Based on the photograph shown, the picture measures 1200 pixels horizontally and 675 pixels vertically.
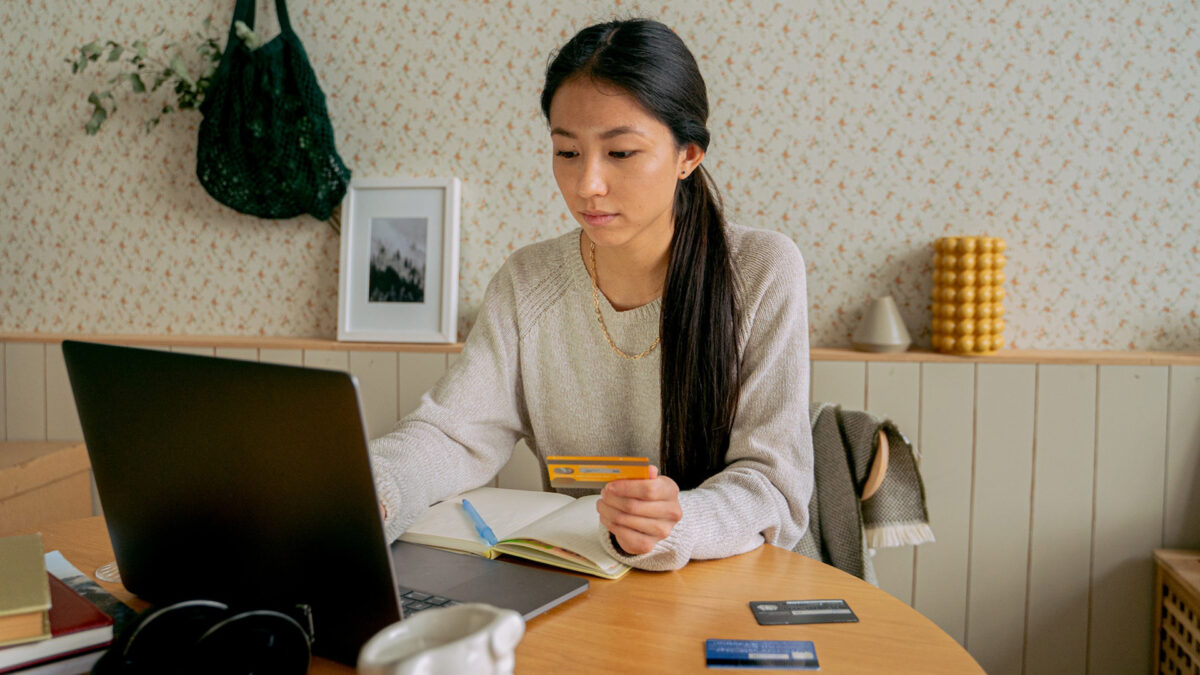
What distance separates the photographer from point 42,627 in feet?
1.96

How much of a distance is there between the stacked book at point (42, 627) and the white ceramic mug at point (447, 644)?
1.19ft

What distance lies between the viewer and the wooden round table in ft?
2.10

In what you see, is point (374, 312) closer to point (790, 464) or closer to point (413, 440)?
point (413, 440)

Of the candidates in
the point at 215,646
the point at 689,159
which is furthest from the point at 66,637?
the point at 689,159

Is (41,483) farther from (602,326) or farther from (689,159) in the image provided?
(689,159)

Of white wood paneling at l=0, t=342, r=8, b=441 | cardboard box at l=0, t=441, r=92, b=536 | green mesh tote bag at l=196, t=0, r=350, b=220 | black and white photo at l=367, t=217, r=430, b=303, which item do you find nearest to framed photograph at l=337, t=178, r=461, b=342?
black and white photo at l=367, t=217, r=430, b=303

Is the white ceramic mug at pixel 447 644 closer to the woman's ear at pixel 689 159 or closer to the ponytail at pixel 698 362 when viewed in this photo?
the ponytail at pixel 698 362

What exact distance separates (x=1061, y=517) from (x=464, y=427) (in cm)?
141

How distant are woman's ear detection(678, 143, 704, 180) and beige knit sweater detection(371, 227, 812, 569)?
125 mm

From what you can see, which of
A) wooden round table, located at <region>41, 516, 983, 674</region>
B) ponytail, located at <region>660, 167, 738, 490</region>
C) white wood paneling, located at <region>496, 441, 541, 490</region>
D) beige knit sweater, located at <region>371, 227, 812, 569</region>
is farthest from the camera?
white wood paneling, located at <region>496, 441, 541, 490</region>

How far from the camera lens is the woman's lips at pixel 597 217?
3.64 feet

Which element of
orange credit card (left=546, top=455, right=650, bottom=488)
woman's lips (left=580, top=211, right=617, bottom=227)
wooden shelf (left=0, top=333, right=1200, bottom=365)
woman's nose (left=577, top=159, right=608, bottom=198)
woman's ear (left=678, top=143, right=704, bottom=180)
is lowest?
orange credit card (left=546, top=455, right=650, bottom=488)

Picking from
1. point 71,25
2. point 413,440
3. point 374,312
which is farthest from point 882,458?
point 71,25

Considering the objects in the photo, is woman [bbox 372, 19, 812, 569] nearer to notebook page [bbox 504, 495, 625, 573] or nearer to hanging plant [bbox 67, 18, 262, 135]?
notebook page [bbox 504, 495, 625, 573]
